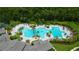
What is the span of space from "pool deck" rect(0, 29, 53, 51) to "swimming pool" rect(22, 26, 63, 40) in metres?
0.08

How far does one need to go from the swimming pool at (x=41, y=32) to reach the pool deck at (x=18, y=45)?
0.08 m

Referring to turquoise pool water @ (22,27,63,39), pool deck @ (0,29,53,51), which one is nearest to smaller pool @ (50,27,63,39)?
turquoise pool water @ (22,27,63,39)

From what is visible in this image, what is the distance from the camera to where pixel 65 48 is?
3.07 meters

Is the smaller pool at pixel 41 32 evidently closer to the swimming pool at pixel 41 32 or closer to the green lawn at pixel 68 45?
the swimming pool at pixel 41 32

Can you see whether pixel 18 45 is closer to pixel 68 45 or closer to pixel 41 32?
pixel 41 32

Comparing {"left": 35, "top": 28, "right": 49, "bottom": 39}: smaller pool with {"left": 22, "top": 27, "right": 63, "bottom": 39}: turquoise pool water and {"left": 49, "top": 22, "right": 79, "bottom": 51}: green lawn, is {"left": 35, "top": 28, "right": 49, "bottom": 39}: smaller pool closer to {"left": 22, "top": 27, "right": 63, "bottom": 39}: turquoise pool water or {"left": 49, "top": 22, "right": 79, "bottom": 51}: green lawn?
{"left": 22, "top": 27, "right": 63, "bottom": 39}: turquoise pool water

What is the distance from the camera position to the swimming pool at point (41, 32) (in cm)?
307

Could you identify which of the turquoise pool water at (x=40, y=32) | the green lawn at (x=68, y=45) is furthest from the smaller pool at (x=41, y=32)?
the green lawn at (x=68, y=45)

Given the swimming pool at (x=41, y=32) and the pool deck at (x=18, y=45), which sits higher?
the swimming pool at (x=41, y=32)

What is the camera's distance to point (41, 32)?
10.1 ft

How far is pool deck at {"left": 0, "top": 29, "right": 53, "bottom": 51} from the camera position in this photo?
3.07 m
